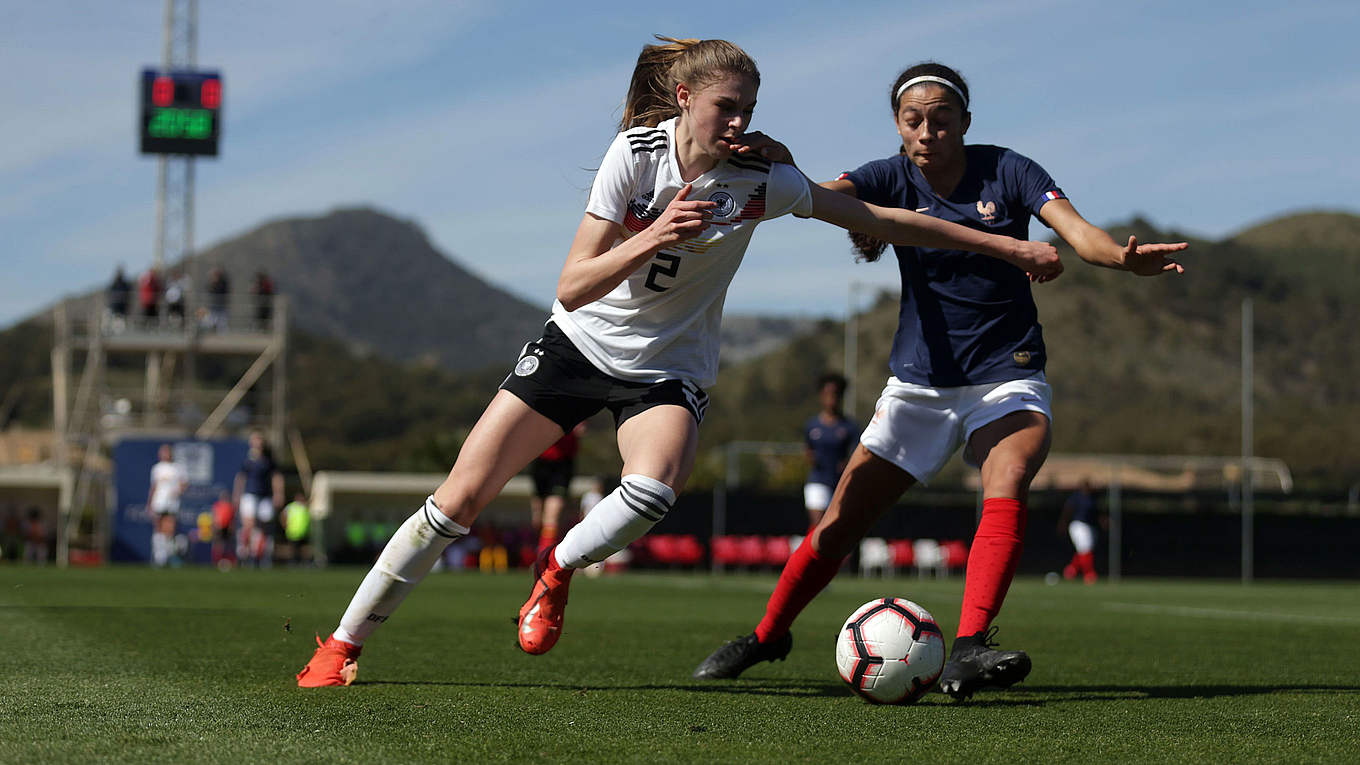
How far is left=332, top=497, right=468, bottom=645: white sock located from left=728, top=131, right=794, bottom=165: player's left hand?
1.43 meters

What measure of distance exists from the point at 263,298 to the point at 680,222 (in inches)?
1555

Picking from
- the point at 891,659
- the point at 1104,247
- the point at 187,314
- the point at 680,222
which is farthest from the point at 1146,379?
the point at 680,222

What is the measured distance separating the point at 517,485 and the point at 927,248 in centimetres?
2628

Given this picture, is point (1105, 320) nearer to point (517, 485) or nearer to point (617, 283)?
point (517, 485)

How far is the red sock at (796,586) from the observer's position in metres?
5.30

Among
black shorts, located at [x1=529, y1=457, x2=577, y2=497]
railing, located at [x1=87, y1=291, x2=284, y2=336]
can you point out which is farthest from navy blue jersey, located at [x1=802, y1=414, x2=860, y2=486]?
railing, located at [x1=87, y1=291, x2=284, y2=336]

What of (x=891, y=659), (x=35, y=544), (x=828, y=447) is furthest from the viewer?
(x=35, y=544)

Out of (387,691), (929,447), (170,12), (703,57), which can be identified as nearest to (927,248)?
(929,447)

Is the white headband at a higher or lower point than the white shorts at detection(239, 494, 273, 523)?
higher

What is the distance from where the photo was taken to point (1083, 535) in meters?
23.2

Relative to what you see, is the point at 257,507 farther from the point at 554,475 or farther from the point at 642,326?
the point at 642,326

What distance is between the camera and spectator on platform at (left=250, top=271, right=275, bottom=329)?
4153 cm

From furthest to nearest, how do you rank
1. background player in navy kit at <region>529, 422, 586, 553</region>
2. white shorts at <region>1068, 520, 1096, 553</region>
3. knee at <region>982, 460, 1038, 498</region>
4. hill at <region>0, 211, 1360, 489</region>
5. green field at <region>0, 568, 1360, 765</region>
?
hill at <region>0, 211, 1360, 489</region> → white shorts at <region>1068, 520, 1096, 553</region> → background player in navy kit at <region>529, 422, 586, 553</region> → knee at <region>982, 460, 1038, 498</region> → green field at <region>0, 568, 1360, 765</region>

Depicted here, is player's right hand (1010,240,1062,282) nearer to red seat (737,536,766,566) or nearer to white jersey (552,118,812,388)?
white jersey (552,118,812,388)
